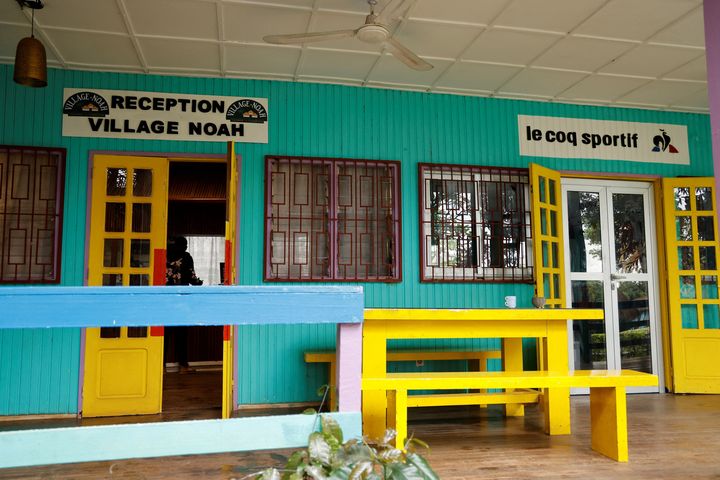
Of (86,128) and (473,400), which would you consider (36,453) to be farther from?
(86,128)

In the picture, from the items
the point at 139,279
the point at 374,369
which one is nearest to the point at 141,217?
the point at 139,279

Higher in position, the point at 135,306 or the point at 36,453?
the point at 135,306

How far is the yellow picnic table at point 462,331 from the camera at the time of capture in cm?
355

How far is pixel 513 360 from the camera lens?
4.50 m

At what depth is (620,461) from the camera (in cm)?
318

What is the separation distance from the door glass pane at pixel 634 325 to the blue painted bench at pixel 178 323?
17.1 feet

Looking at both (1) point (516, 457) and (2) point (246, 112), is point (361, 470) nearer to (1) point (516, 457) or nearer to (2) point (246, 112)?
(1) point (516, 457)

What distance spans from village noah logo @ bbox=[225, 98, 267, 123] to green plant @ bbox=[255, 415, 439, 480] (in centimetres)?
410

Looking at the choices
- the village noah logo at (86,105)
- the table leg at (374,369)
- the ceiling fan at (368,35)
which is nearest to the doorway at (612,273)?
the table leg at (374,369)

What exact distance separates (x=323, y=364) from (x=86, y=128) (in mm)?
2884

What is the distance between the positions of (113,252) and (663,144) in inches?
219

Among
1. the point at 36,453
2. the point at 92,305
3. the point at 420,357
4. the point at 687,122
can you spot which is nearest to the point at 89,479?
the point at 36,453

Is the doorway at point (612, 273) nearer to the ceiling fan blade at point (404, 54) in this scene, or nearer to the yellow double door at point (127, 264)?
the ceiling fan blade at point (404, 54)

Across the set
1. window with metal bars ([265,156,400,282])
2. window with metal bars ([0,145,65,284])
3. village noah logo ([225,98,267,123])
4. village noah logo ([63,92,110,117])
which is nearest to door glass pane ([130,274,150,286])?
window with metal bars ([0,145,65,284])
